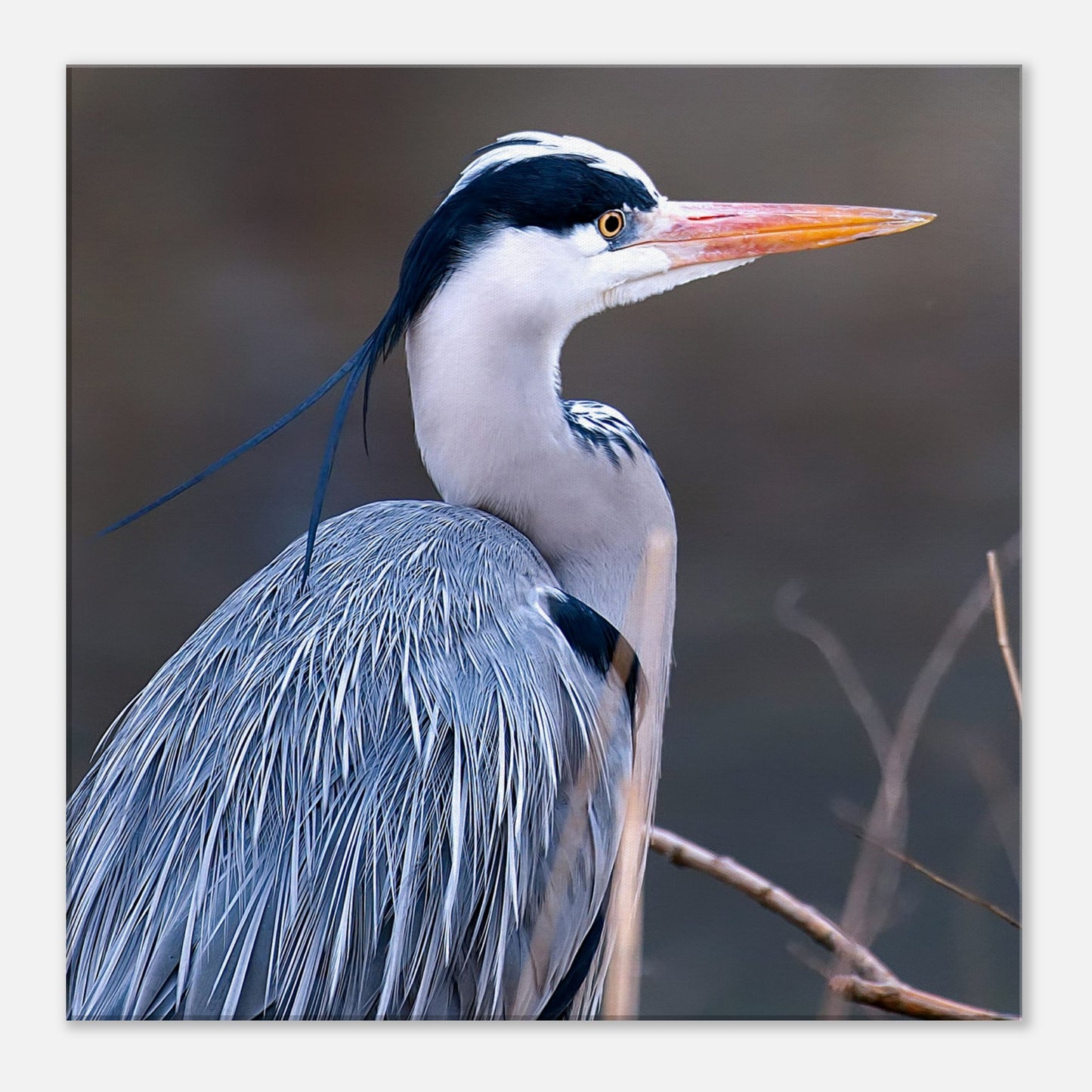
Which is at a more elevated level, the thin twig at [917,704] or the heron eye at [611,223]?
the heron eye at [611,223]

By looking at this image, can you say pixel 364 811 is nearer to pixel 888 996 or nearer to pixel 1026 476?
pixel 888 996

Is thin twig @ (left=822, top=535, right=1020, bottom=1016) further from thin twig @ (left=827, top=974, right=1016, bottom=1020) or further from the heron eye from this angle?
the heron eye

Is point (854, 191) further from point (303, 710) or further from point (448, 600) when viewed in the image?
point (303, 710)

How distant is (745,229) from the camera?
1.76 meters

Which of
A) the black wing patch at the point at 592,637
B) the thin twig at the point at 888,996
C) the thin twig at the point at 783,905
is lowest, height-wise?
the thin twig at the point at 888,996

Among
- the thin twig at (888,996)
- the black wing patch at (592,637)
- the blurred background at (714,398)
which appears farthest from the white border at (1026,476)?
the black wing patch at (592,637)

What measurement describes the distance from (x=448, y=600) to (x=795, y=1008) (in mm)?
702

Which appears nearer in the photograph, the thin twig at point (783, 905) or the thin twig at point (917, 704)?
the thin twig at point (783, 905)

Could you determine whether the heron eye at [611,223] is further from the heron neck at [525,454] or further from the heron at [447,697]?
the heron neck at [525,454]

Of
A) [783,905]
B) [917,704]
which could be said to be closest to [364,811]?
[783,905]

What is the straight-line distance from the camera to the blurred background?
181 centimetres

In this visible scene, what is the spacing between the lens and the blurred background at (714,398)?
1.81 meters

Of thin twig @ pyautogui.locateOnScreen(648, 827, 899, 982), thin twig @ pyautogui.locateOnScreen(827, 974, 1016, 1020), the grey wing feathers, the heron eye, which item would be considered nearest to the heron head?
the heron eye

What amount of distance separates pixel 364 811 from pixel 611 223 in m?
0.79
